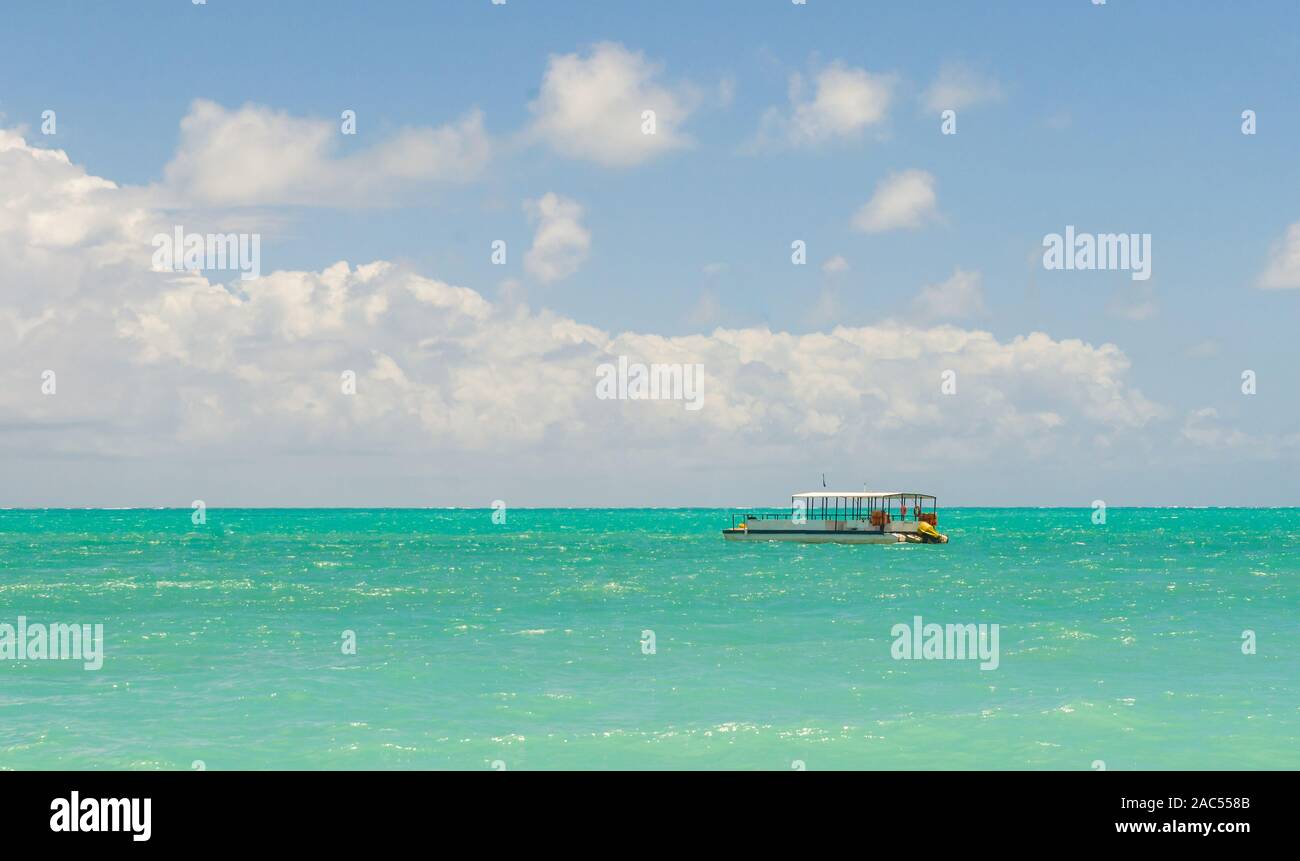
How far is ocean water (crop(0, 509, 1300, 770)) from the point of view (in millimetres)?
19266

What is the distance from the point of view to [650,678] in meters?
26.2

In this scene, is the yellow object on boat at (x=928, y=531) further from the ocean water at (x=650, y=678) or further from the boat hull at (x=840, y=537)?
the ocean water at (x=650, y=678)

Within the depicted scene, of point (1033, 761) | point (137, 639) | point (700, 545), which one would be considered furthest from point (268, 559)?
point (1033, 761)

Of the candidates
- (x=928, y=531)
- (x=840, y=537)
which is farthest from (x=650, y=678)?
(x=928, y=531)

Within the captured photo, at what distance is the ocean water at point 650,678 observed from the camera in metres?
19.3

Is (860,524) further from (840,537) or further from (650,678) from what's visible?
(650,678)

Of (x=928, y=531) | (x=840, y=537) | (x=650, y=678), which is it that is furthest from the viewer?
(x=928, y=531)
